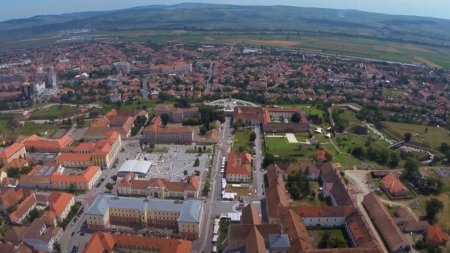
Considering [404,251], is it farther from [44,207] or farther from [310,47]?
[310,47]

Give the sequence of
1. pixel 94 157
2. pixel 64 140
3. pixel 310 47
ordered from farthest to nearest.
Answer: pixel 310 47 → pixel 64 140 → pixel 94 157

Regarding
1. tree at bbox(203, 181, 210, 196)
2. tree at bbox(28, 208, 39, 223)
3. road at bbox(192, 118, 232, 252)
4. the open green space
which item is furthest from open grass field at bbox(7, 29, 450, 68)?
tree at bbox(28, 208, 39, 223)

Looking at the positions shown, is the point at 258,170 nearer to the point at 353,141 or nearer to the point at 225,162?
the point at 225,162

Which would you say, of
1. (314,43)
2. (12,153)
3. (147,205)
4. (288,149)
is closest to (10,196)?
(12,153)

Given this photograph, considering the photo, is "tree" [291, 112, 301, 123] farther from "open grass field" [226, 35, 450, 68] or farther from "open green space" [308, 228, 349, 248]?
"open grass field" [226, 35, 450, 68]

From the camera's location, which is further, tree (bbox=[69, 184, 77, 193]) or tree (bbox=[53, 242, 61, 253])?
tree (bbox=[69, 184, 77, 193])

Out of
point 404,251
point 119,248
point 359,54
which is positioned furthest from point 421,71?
point 119,248
